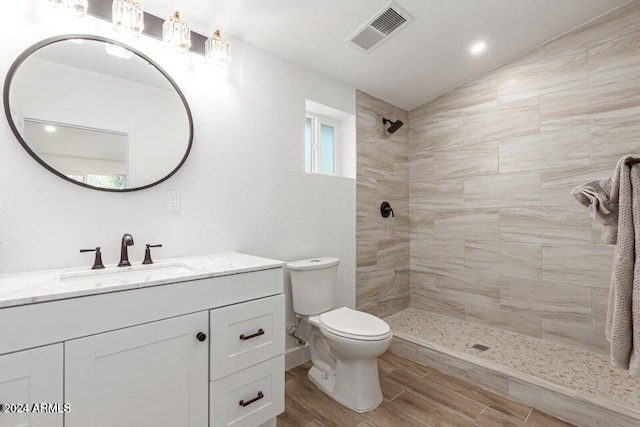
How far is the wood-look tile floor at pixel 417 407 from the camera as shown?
1.59 meters

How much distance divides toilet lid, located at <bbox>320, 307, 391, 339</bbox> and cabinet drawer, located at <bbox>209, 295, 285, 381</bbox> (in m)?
0.37

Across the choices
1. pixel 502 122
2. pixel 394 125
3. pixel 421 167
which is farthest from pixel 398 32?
pixel 421 167

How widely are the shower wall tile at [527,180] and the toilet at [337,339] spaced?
854mm

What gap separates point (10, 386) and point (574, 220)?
3.17 m

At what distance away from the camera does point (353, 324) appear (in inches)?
69.2

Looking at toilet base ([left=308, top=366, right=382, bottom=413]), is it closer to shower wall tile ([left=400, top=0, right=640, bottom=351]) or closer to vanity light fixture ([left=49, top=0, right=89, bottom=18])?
shower wall tile ([left=400, top=0, right=640, bottom=351])

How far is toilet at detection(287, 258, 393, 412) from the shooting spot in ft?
5.39

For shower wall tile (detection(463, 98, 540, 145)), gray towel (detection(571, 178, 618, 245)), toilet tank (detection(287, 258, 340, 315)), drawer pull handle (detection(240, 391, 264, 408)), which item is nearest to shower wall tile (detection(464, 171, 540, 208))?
shower wall tile (detection(463, 98, 540, 145))

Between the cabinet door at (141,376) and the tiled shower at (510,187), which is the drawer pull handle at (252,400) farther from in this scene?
the tiled shower at (510,187)

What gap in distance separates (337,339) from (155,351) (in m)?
0.96

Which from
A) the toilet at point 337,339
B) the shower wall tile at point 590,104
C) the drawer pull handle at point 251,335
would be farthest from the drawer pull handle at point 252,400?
the shower wall tile at point 590,104

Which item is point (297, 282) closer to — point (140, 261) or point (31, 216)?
point (140, 261)

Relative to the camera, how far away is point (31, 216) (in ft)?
4.10

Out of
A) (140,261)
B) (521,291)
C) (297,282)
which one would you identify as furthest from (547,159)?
(140,261)
